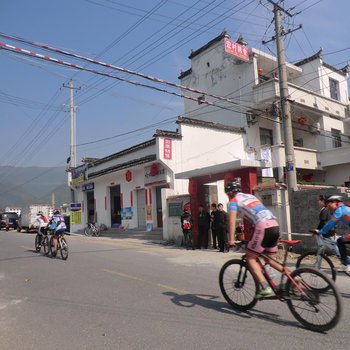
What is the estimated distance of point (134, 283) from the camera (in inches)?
337

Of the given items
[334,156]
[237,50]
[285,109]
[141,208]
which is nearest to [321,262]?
[285,109]

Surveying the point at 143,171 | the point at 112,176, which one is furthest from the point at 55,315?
the point at 112,176

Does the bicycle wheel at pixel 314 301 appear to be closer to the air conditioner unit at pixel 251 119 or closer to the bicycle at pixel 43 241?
the bicycle at pixel 43 241

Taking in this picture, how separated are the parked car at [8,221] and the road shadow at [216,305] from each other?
42.8 metres

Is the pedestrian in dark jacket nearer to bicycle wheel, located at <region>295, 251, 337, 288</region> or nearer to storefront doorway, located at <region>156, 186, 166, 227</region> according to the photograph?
storefront doorway, located at <region>156, 186, 166, 227</region>

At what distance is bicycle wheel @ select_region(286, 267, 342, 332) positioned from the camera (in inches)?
193

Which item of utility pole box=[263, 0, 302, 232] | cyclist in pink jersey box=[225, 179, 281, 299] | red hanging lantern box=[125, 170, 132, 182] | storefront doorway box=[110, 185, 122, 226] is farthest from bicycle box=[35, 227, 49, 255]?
storefront doorway box=[110, 185, 122, 226]

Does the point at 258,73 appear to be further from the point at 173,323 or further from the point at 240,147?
the point at 173,323

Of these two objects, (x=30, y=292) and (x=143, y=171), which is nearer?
(x=30, y=292)

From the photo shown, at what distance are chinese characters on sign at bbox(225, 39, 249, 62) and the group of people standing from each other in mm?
12010

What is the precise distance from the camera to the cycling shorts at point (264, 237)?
18.3ft

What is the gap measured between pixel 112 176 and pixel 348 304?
23295 mm

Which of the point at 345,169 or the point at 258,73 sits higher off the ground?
the point at 258,73

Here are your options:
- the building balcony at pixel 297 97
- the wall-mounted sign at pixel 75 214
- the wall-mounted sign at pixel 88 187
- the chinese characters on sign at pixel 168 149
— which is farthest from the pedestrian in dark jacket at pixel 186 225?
the wall-mounted sign at pixel 75 214
